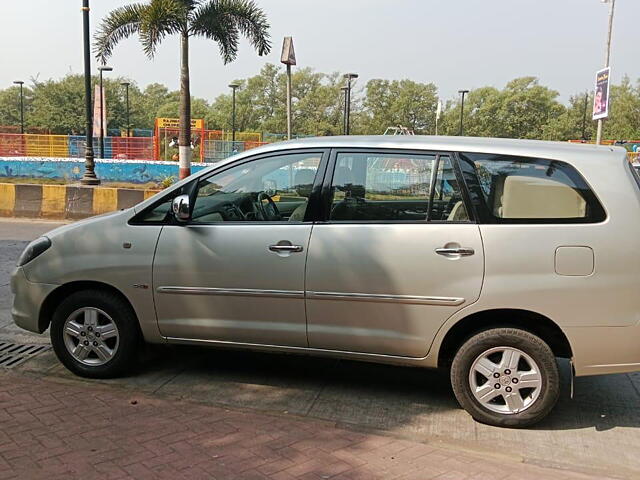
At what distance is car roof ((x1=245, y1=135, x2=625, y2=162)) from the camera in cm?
367

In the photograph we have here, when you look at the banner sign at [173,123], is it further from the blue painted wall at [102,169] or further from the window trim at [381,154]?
the window trim at [381,154]

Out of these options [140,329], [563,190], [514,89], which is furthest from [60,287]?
[514,89]

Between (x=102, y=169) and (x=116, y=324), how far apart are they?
20107mm

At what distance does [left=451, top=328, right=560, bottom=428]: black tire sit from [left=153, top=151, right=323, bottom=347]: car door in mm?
1078

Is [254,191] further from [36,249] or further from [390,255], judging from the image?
[36,249]

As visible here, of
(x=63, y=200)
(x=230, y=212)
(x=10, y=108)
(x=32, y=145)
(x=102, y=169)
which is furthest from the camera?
(x=10, y=108)

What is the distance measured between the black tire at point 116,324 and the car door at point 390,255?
4.50 ft

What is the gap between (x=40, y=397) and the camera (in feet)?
13.1

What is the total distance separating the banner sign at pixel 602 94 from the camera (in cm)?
1459

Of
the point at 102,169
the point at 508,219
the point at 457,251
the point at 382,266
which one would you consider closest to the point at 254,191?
the point at 382,266

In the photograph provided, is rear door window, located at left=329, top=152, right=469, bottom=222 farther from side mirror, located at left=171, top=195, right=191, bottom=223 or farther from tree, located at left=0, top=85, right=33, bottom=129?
tree, located at left=0, top=85, right=33, bottom=129

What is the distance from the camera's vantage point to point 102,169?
22797 mm

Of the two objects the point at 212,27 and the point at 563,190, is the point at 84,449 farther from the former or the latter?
the point at 212,27

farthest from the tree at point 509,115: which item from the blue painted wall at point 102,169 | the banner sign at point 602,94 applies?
the banner sign at point 602,94
